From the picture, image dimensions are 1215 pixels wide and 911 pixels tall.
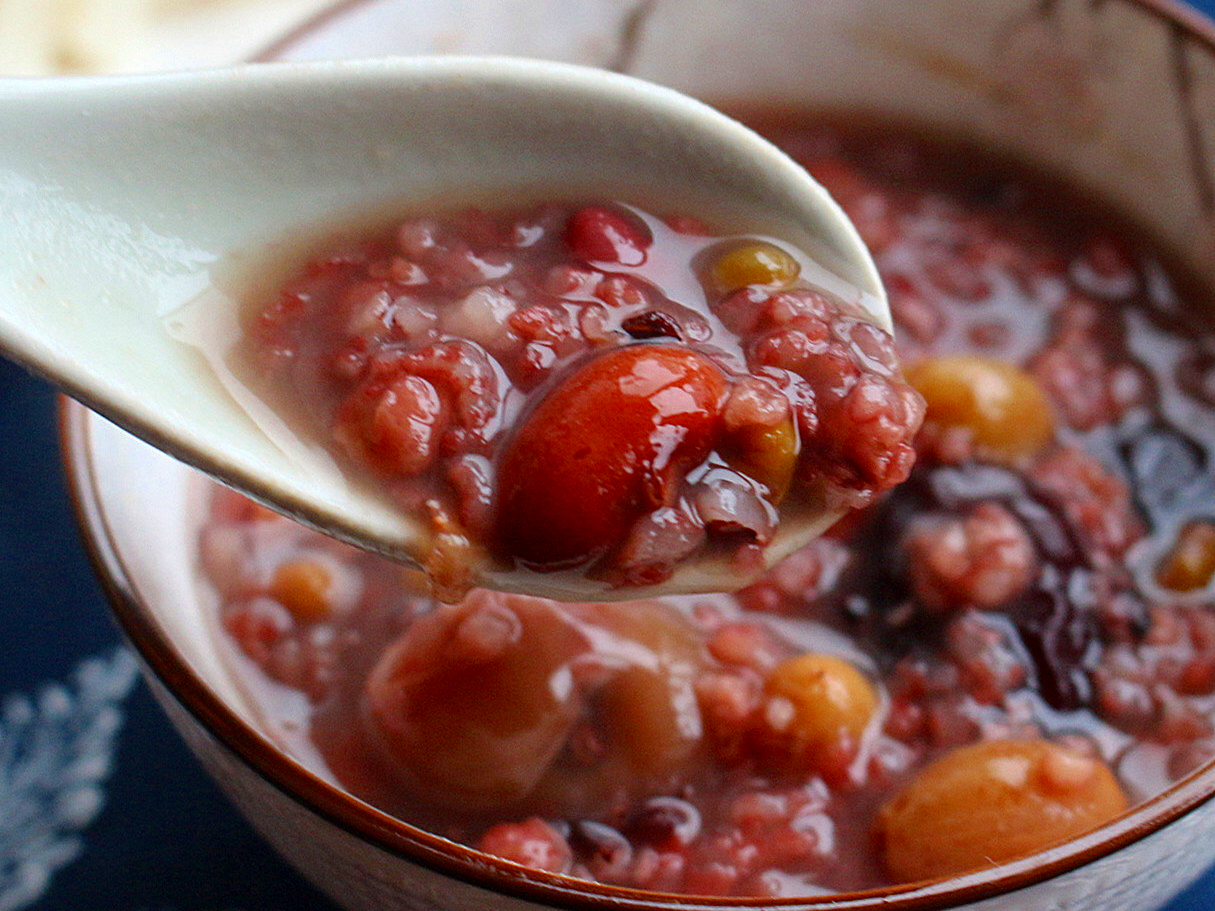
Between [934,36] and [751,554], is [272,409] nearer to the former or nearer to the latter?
[751,554]

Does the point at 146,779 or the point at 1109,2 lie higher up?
the point at 1109,2

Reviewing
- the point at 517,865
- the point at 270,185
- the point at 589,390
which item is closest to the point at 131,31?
the point at 270,185

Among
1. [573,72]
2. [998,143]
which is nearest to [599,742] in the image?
[573,72]

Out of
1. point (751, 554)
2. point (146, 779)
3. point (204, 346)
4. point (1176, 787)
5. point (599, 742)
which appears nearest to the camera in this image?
point (1176, 787)

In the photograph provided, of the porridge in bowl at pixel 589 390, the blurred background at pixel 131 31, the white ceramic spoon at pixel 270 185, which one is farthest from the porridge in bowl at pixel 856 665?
the blurred background at pixel 131 31

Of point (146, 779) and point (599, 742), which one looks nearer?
point (599, 742)
